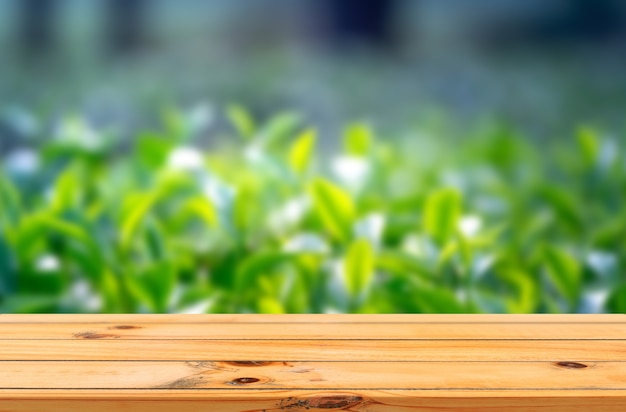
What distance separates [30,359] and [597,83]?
1164mm

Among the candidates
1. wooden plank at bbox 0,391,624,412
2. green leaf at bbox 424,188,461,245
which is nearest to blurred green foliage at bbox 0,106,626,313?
green leaf at bbox 424,188,461,245

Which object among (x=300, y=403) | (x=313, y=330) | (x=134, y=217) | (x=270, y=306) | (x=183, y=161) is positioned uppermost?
(x=183, y=161)

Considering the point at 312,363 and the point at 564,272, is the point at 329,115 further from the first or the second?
the point at 312,363

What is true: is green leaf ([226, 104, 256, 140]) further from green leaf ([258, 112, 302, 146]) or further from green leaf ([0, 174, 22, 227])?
green leaf ([0, 174, 22, 227])

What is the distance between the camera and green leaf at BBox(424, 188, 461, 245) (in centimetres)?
125

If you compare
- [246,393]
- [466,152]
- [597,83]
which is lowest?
[246,393]

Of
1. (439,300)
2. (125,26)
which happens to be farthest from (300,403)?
(125,26)

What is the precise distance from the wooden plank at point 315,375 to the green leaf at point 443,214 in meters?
0.46

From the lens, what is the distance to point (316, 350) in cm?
86

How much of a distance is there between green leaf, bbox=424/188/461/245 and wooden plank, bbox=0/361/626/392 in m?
0.46

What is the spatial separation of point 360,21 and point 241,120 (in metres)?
0.27

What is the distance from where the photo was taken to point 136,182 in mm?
1460

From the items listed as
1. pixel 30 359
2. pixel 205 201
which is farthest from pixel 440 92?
pixel 30 359

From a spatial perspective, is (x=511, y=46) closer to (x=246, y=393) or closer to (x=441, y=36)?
(x=441, y=36)
